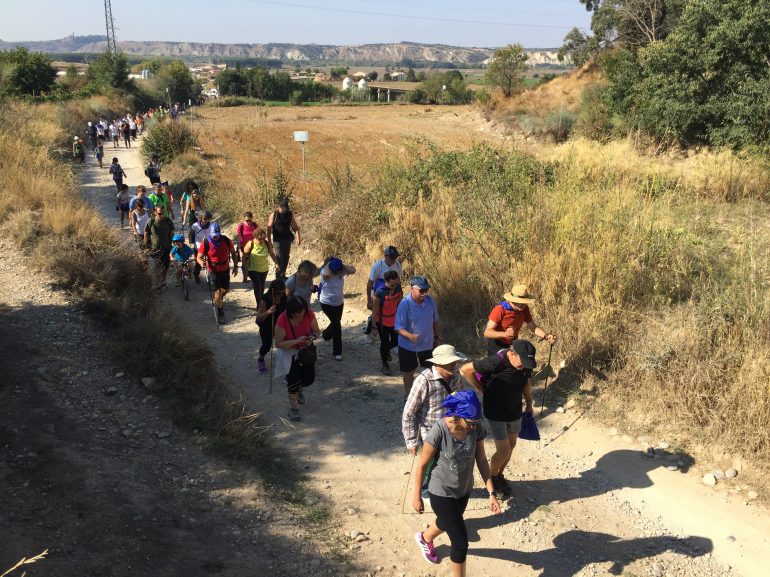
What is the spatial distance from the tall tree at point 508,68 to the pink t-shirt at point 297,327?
1794 inches

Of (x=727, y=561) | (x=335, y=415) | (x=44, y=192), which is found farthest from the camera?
(x=44, y=192)

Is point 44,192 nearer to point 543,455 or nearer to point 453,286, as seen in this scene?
point 453,286

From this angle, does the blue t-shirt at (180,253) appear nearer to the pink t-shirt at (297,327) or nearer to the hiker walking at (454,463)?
the pink t-shirt at (297,327)

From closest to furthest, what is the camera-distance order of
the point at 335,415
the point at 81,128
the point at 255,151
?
the point at 335,415
the point at 81,128
the point at 255,151

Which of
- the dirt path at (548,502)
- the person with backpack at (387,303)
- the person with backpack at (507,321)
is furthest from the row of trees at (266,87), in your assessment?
the person with backpack at (507,321)

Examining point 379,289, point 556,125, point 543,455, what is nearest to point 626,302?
point 543,455

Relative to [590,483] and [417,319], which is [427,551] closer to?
[590,483]

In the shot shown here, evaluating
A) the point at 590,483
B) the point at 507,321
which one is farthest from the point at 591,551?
the point at 507,321

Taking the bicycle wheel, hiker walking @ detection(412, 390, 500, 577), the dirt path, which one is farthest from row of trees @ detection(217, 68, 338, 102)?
hiker walking @ detection(412, 390, 500, 577)

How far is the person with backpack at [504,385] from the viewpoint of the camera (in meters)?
4.64

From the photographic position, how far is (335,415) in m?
6.57

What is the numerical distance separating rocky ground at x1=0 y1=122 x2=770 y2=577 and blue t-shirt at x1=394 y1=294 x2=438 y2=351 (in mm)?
1043

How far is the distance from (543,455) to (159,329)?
4.78 m

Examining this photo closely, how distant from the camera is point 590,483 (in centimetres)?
556
